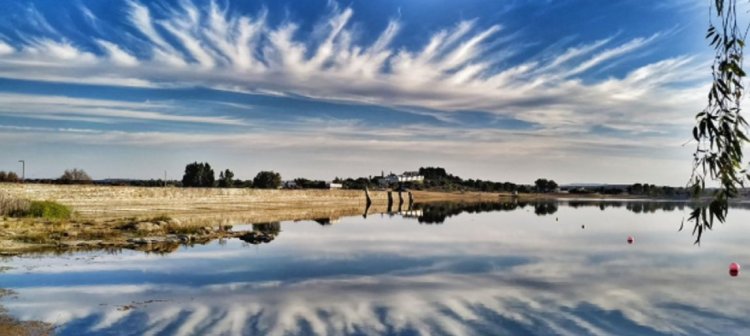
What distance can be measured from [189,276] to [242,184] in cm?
10747

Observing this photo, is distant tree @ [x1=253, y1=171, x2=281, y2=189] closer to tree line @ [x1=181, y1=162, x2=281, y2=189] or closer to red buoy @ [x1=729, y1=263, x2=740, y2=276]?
tree line @ [x1=181, y1=162, x2=281, y2=189]

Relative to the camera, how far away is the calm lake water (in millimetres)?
12852

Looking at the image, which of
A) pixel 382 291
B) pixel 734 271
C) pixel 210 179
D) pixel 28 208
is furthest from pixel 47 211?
pixel 210 179

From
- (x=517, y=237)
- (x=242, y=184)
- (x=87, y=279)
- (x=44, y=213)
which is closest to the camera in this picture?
(x=87, y=279)

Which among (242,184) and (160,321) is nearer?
(160,321)

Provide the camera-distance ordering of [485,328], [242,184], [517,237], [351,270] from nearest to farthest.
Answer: [485,328], [351,270], [517,237], [242,184]

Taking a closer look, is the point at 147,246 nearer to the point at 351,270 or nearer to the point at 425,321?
the point at 351,270

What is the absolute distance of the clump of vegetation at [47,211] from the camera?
1375 inches

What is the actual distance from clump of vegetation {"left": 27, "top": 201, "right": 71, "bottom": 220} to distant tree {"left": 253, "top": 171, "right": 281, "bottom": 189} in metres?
86.1

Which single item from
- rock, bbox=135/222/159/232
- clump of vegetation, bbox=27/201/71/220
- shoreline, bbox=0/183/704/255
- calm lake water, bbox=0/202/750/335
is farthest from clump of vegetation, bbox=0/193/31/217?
calm lake water, bbox=0/202/750/335

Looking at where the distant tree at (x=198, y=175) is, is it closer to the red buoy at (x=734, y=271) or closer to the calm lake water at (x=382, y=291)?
the calm lake water at (x=382, y=291)

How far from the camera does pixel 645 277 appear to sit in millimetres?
20453

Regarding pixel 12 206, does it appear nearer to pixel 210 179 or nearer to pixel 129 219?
pixel 129 219

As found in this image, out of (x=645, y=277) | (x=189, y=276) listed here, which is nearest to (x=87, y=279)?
(x=189, y=276)
